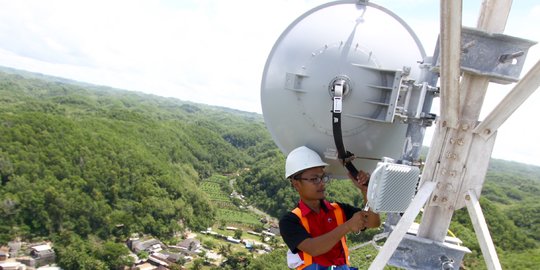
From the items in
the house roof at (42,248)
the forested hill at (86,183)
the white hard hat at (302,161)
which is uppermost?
the white hard hat at (302,161)

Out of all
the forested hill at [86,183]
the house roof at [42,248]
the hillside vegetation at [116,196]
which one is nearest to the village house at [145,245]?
the hillside vegetation at [116,196]

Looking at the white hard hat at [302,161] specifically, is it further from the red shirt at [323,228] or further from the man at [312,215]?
the red shirt at [323,228]

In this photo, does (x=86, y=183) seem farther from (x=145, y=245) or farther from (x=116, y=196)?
(x=145, y=245)

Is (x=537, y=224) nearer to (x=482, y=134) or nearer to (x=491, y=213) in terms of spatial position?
(x=491, y=213)

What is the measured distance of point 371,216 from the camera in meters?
2.69

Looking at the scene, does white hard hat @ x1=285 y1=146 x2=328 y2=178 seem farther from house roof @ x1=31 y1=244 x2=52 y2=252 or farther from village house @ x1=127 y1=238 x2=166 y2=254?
village house @ x1=127 y1=238 x2=166 y2=254

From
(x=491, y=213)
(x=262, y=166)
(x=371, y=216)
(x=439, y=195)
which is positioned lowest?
(x=262, y=166)

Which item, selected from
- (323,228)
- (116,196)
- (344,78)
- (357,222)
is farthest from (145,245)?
(357,222)

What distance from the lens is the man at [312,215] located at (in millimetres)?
2850

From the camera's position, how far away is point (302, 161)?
10.2 ft

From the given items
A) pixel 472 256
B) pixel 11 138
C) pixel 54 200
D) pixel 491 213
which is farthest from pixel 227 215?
pixel 472 256

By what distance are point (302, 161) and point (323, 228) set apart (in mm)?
542

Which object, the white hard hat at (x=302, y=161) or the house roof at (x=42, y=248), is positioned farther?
the house roof at (x=42, y=248)

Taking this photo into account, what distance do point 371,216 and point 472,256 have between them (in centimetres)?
2303
